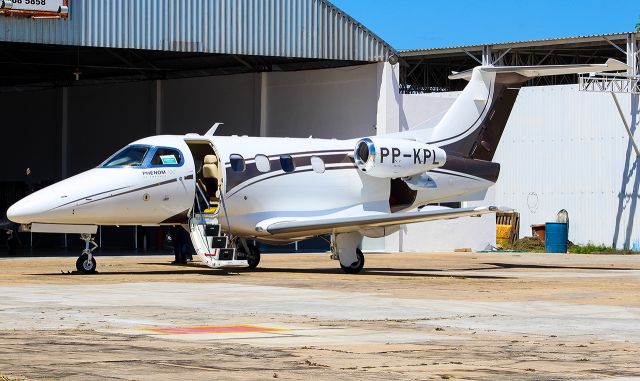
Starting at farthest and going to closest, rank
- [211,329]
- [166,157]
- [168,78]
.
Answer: [168,78] → [166,157] → [211,329]

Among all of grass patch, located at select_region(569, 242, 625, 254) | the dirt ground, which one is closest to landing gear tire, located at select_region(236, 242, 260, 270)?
the dirt ground

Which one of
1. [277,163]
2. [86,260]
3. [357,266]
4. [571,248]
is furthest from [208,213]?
[571,248]

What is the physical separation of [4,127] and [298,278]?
34.4 metres

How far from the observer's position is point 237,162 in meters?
27.7

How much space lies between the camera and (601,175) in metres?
49.7

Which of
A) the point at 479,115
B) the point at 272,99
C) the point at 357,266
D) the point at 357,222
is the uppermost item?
the point at 272,99

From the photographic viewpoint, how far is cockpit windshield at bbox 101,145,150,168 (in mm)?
26562

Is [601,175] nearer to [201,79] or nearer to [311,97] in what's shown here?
[311,97]

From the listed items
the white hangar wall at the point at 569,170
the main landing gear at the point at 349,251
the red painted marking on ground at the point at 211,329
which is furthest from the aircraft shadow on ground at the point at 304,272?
the white hangar wall at the point at 569,170

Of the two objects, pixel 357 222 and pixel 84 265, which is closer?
pixel 84 265

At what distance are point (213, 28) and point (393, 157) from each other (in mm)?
10956

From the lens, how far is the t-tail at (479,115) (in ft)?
103

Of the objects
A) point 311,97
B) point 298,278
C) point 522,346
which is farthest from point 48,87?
point 522,346

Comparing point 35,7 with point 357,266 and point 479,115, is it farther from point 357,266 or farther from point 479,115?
point 479,115
